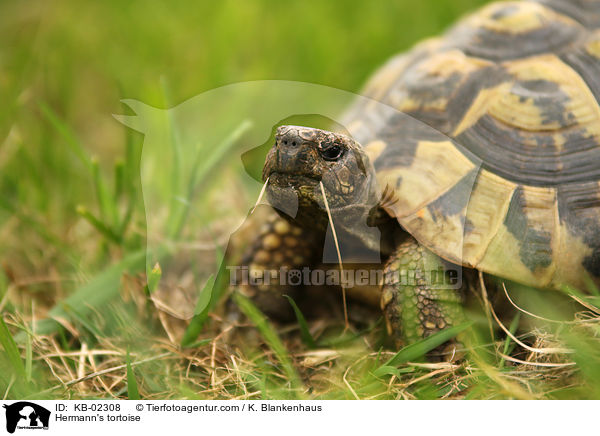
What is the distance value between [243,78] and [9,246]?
79.9 inches

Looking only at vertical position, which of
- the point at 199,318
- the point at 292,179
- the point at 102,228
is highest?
the point at 292,179

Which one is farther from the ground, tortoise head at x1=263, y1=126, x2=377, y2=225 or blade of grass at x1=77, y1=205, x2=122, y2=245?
tortoise head at x1=263, y1=126, x2=377, y2=225

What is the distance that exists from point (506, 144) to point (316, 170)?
0.77 m

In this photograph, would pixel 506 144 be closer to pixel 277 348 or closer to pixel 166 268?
pixel 277 348

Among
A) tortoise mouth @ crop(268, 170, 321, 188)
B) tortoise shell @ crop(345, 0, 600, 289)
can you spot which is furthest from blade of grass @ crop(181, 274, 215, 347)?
tortoise shell @ crop(345, 0, 600, 289)

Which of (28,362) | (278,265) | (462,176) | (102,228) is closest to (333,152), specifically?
(462,176)

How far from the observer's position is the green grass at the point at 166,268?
1805 millimetres

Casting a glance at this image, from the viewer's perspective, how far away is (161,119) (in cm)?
265

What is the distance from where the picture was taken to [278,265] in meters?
2.34

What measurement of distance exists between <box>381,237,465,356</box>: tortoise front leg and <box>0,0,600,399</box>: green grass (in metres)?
0.09

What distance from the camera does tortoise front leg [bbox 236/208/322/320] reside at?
2.32m

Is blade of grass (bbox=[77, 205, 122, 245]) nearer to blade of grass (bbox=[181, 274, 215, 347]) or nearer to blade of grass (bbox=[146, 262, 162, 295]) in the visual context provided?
blade of grass (bbox=[146, 262, 162, 295])
